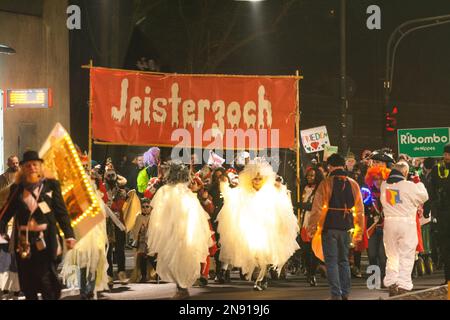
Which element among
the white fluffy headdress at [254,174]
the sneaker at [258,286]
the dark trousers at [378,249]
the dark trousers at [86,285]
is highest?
the white fluffy headdress at [254,174]

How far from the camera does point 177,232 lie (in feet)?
47.9

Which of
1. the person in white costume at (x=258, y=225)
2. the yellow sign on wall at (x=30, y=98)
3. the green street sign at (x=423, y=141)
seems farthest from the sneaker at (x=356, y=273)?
the green street sign at (x=423, y=141)

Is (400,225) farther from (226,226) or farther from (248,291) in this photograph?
(226,226)

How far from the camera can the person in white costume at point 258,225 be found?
16.0 meters

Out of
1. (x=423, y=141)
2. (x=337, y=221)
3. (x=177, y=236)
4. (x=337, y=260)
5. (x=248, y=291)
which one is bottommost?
(x=248, y=291)

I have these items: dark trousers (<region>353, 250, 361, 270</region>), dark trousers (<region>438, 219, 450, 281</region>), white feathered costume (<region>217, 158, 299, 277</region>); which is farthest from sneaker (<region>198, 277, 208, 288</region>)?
dark trousers (<region>438, 219, 450, 281</region>)

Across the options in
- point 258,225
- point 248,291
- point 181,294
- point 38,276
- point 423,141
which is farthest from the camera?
point 423,141

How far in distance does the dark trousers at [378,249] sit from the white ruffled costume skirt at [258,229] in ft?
4.24

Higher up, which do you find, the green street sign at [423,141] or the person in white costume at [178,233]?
the green street sign at [423,141]

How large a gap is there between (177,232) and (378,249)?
338cm

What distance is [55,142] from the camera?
12250mm

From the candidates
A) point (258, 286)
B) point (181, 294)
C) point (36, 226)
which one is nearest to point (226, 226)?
point (258, 286)

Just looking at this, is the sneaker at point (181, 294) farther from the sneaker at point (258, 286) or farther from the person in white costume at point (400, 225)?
the person in white costume at point (400, 225)
